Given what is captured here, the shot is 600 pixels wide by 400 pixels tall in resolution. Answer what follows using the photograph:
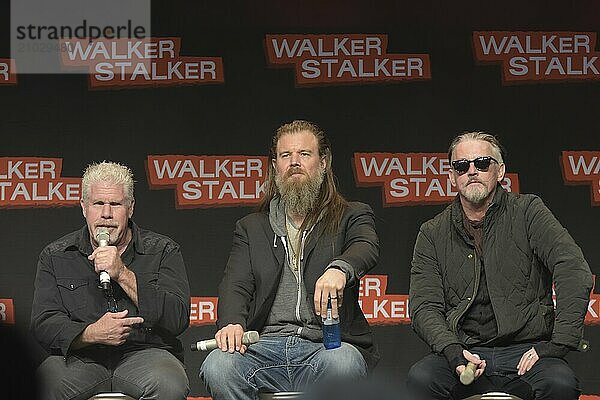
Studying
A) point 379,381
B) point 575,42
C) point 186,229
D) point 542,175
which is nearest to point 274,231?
point 186,229

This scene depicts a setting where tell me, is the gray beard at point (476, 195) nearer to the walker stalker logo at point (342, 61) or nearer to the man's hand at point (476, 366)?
the man's hand at point (476, 366)

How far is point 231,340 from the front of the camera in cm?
325

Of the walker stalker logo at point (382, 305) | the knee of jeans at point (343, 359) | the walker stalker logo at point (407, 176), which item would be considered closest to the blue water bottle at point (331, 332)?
the knee of jeans at point (343, 359)

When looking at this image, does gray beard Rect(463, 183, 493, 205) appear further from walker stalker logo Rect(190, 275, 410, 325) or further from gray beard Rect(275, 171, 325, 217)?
walker stalker logo Rect(190, 275, 410, 325)

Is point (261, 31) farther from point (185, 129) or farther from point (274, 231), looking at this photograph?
point (274, 231)

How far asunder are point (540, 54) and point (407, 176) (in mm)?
882

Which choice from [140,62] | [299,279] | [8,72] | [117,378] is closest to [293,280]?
[299,279]

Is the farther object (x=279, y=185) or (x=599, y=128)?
Result: (x=599, y=128)

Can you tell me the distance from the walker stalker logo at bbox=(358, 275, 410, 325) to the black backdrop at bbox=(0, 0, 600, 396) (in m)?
0.05

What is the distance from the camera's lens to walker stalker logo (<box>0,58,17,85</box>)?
4.68 metres

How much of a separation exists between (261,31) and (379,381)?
373 cm

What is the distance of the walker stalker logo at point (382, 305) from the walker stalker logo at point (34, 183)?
1.50 metres

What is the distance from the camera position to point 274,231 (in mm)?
3639

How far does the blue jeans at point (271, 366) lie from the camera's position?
3.23 m
